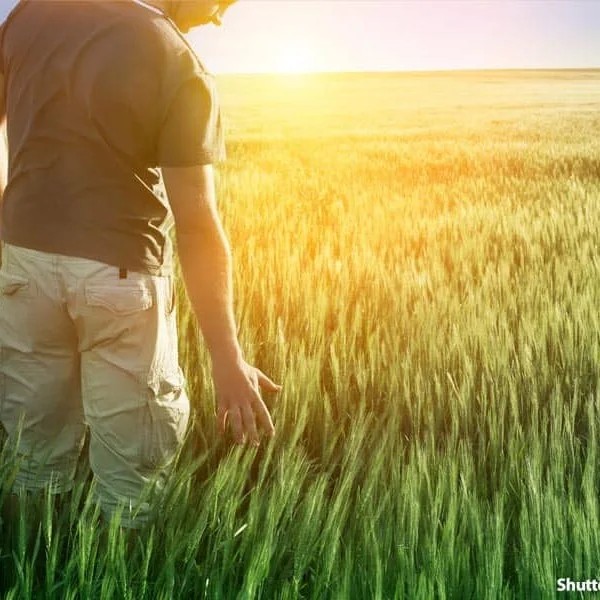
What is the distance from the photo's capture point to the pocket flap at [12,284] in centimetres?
140

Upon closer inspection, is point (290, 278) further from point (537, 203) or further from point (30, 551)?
point (537, 203)

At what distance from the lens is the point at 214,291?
1.35 metres

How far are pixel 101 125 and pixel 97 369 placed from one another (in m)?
0.37

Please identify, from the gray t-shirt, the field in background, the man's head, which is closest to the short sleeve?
the gray t-shirt

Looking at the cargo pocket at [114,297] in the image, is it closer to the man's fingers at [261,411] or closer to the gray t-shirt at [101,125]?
the gray t-shirt at [101,125]

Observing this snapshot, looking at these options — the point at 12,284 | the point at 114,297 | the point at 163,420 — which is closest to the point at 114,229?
the point at 114,297

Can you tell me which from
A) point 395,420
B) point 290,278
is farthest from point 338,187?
point 395,420

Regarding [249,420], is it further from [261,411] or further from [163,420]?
[163,420]

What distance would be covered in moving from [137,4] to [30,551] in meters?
0.88

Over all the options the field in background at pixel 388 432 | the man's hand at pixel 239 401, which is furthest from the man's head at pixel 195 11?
the field in background at pixel 388 432

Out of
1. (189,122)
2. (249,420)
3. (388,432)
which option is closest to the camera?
(189,122)

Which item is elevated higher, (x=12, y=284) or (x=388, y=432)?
(x=12, y=284)

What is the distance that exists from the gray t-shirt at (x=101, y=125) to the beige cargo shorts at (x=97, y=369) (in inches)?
1.5

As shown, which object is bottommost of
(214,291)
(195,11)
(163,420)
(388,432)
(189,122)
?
(388,432)
